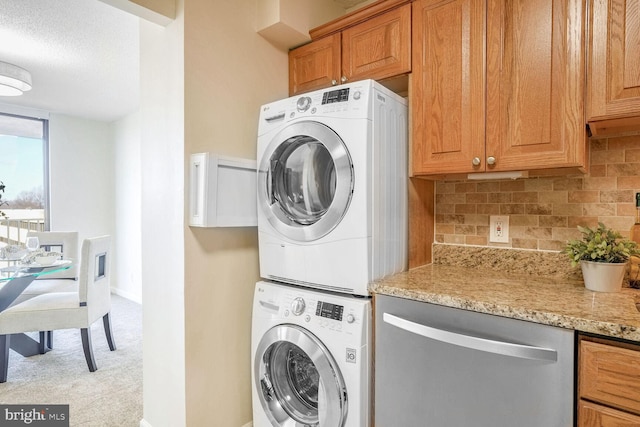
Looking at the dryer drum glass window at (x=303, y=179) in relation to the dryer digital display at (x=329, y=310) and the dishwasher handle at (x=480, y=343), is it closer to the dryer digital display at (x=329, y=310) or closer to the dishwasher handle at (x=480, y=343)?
the dryer digital display at (x=329, y=310)

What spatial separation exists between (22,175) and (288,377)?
15.8 feet

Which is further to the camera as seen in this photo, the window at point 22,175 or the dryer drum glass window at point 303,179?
the window at point 22,175

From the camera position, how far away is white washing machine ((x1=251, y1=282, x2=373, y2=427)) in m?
1.40

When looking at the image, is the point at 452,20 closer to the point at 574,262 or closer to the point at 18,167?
the point at 574,262

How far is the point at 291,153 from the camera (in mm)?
1735

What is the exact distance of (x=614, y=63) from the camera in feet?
3.89

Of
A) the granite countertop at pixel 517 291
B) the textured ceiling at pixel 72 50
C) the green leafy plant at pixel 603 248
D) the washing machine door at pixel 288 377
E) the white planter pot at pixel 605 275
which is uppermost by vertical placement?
the textured ceiling at pixel 72 50

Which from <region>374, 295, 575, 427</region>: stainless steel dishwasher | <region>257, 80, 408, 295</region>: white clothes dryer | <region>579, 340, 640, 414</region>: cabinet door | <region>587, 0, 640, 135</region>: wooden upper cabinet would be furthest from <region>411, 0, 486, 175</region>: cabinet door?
<region>579, 340, 640, 414</region>: cabinet door

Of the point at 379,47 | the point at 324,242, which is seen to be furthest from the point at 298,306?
the point at 379,47

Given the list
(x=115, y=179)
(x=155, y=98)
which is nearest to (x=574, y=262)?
(x=155, y=98)

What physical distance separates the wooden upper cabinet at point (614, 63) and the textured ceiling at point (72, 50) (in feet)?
8.47

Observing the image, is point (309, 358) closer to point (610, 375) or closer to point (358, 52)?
point (610, 375)

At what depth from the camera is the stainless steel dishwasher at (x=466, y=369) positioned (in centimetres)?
103

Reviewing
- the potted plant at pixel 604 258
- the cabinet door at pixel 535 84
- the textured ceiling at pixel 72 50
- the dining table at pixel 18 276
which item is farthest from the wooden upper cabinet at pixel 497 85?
the dining table at pixel 18 276
